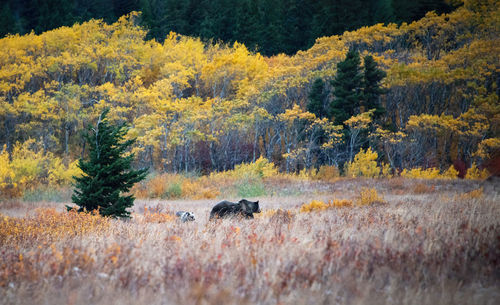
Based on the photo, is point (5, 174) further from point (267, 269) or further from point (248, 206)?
point (267, 269)

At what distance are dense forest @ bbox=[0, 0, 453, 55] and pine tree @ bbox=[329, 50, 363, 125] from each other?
1691 centimetres

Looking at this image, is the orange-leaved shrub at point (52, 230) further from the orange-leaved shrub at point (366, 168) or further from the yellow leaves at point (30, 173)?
the orange-leaved shrub at point (366, 168)

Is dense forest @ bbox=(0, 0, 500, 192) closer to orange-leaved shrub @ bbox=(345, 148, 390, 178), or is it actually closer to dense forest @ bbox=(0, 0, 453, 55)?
orange-leaved shrub @ bbox=(345, 148, 390, 178)

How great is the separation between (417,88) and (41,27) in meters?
47.5

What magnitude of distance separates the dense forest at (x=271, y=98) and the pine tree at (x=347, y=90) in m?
0.09

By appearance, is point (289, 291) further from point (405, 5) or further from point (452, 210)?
point (405, 5)

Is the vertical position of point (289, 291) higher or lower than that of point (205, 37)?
lower

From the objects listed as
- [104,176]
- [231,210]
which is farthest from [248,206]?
[104,176]

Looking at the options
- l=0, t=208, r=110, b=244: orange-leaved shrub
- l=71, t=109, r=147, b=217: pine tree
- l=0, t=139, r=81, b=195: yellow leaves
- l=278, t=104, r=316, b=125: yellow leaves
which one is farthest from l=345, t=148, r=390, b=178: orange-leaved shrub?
l=0, t=139, r=81, b=195: yellow leaves

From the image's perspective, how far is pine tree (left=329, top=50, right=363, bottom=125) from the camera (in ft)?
81.7

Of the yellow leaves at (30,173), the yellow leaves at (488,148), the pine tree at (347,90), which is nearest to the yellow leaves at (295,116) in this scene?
the pine tree at (347,90)

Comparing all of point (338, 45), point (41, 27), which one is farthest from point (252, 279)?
point (41, 27)

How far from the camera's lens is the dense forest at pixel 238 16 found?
4053cm

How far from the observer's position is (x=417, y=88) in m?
26.4
